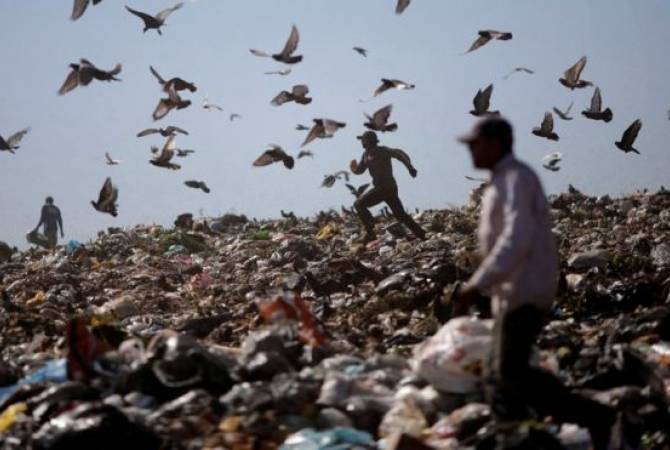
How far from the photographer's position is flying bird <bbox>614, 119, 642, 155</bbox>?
Answer: 935 centimetres

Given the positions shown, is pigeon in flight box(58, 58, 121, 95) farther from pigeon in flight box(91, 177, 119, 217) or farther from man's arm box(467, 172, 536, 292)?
man's arm box(467, 172, 536, 292)

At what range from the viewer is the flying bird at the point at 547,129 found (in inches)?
386

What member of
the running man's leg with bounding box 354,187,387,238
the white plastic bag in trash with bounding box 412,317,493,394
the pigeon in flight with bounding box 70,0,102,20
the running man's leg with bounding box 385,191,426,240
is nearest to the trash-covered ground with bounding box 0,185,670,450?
the white plastic bag in trash with bounding box 412,317,493,394

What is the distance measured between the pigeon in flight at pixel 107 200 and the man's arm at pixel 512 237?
6.54 meters

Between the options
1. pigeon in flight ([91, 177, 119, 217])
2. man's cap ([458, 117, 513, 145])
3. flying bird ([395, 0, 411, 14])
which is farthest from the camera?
pigeon in flight ([91, 177, 119, 217])

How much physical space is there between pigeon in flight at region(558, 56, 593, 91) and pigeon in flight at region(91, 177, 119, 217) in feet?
16.7

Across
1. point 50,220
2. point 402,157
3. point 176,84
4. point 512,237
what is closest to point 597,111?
point 402,157

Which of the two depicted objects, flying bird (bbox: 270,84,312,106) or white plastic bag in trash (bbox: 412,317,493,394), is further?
flying bird (bbox: 270,84,312,106)

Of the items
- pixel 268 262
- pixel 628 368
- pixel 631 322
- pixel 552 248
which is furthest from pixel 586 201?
pixel 552 248

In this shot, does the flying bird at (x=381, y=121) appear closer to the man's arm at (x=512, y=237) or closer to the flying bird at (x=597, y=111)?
the flying bird at (x=597, y=111)

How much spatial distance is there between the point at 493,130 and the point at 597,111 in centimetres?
687

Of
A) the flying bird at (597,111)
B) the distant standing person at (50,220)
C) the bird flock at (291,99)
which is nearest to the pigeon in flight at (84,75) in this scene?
the bird flock at (291,99)

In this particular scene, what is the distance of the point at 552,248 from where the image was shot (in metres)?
3.19

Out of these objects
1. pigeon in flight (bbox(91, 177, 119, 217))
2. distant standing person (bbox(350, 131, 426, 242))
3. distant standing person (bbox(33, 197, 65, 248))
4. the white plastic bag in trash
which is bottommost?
the white plastic bag in trash
